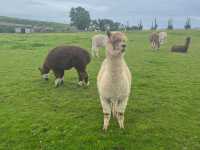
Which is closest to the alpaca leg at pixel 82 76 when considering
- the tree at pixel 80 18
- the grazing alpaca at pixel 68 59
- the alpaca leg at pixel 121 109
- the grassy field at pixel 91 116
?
the grazing alpaca at pixel 68 59

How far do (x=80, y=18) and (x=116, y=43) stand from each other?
64175mm

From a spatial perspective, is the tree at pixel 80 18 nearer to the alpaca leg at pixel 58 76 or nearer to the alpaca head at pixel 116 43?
the alpaca leg at pixel 58 76

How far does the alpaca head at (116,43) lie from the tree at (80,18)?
63.6 metres

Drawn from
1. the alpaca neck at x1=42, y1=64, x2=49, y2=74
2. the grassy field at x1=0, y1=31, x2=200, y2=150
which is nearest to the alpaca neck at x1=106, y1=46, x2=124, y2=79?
the grassy field at x1=0, y1=31, x2=200, y2=150

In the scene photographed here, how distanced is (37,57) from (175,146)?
13821 millimetres

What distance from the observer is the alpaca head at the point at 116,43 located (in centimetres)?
536

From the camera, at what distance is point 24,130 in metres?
6.45

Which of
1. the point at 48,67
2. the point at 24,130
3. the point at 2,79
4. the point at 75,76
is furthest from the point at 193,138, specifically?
the point at 2,79

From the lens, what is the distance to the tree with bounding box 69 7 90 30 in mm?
68500

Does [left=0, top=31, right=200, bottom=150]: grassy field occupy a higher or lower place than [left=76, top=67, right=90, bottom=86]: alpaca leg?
lower

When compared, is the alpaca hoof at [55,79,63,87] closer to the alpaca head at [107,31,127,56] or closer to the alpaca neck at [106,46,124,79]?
the alpaca neck at [106,46,124,79]

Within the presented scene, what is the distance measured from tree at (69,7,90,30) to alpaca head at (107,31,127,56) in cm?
6361

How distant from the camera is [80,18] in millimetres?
68250

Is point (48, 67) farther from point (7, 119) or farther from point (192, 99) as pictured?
point (192, 99)
